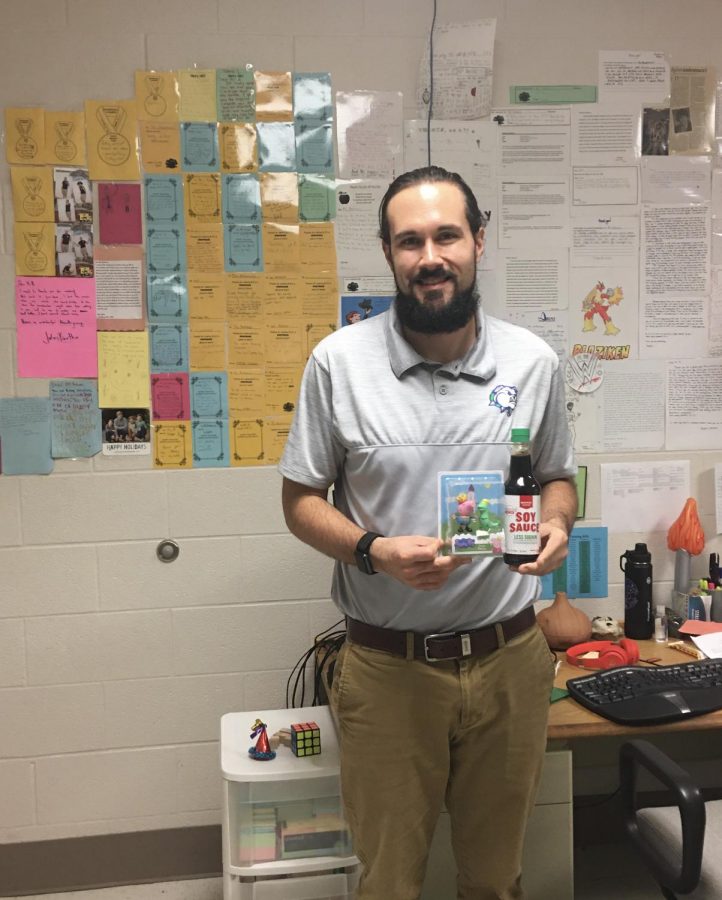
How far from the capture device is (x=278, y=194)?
2441mm

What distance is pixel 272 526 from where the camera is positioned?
8.27 ft

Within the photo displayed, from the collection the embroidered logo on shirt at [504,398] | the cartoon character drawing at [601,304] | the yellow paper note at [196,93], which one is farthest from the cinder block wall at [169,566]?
the embroidered logo on shirt at [504,398]

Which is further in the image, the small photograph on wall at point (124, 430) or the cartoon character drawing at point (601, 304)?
the cartoon character drawing at point (601, 304)

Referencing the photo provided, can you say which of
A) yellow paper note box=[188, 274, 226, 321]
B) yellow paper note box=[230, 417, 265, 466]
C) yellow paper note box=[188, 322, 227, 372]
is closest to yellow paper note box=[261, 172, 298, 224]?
yellow paper note box=[188, 274, 226, 321]

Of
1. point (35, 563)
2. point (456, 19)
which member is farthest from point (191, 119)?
point (35, 563)

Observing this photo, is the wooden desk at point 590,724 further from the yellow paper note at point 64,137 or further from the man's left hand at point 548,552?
the yellow paper note at point 64,137

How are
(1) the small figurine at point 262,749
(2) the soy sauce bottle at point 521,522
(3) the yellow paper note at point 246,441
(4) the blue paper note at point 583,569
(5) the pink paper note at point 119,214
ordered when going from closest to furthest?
(2) the soy sauce bottle at point 521,522 → (1) the small figurine at point 262,749 → (5) the pink paper note at point 119,214 → (3) the yellow paper note at point 246,441 → (4) the blue paper note at point 583,569

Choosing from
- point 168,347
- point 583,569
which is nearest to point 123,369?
point 168,347

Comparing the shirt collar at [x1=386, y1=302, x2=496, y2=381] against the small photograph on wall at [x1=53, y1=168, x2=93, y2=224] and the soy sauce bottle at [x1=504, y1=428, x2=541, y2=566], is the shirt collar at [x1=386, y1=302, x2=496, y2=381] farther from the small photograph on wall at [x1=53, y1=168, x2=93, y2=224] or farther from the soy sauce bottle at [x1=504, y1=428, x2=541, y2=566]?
the small photograph on wall at [x1=53, y1=168, x2=93, y2=224]

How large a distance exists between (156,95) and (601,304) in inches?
57.6

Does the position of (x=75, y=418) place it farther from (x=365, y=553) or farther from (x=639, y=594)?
(x=639, y=594)

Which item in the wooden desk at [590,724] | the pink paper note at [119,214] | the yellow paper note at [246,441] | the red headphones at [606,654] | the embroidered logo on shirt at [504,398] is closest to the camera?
the embroidered logo on shirt at [504,398]

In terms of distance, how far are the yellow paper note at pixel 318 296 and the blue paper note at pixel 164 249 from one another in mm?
367

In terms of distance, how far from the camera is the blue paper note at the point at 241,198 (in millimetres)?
2428
